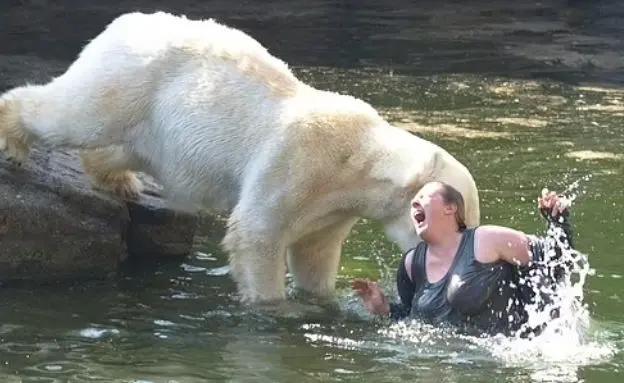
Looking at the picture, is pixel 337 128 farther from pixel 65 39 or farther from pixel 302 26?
pixel 302 26

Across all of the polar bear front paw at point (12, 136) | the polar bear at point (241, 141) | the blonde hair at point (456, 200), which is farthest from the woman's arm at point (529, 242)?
the polar bear front paw at point (12, 136)

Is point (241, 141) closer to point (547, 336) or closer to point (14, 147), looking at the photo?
point (14, 147)

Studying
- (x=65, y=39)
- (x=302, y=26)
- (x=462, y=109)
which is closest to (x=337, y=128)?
(x=462, y=109)

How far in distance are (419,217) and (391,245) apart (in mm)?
1880

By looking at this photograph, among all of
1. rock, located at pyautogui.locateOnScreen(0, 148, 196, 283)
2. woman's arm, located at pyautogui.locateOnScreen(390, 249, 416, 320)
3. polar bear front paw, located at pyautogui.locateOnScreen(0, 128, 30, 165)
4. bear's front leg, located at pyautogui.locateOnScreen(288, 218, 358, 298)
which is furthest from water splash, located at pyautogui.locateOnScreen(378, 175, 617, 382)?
polar bear front paw, located at pyautogui.locateOnScreen(0, 128, 30, 165)

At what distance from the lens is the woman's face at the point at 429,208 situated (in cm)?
584

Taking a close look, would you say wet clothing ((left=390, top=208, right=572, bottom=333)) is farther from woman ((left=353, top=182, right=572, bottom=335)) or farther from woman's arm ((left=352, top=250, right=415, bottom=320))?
woman's arm ((left=352, top=250, right=415, bottom=320))

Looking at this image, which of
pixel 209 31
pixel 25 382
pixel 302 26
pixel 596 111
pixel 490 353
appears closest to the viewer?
pixel 25 382

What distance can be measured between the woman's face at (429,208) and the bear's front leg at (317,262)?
0.81m

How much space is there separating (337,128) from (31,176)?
1949 mm

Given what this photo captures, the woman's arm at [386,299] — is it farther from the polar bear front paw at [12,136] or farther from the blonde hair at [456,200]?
the polar bear front paw at [12,136]

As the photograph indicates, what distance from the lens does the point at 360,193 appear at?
6.25m

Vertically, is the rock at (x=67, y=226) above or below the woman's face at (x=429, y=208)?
below

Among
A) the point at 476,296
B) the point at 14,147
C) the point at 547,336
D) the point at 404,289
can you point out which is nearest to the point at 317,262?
the point at 404,289
